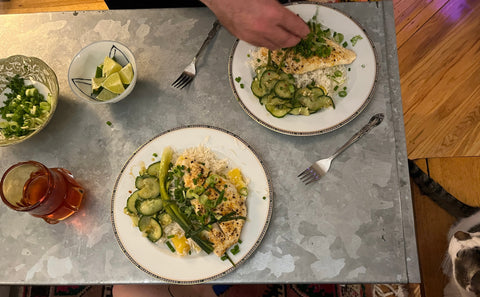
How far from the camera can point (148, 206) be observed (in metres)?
1.36

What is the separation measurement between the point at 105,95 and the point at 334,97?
3.02 ft

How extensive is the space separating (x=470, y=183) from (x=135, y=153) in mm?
1459

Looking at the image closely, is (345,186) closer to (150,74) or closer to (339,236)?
(339,236)

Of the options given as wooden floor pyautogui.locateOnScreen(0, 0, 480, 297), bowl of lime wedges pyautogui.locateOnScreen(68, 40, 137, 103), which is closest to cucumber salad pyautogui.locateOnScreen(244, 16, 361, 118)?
bowl of lime wedges pyautogui.locateOnScreen(68, 40, 137, 103)

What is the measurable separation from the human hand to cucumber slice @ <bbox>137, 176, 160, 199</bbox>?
0.61 metres

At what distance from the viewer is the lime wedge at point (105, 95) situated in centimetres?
154

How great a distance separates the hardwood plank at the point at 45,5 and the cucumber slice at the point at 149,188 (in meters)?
2.42

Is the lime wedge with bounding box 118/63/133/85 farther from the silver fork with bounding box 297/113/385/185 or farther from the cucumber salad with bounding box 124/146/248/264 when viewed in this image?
the silver fork with bounding box 297/113/385/185

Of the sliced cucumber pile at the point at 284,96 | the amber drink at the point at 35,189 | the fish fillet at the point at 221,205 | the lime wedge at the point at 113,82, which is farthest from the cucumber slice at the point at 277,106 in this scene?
the amber drink at the point at 35,189

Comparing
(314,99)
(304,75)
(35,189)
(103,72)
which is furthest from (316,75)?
(35,189)

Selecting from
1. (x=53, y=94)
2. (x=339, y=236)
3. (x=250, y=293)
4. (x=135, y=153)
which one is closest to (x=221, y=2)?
(x=135, y=153)

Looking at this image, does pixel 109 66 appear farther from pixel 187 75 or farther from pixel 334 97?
pixel 334 97

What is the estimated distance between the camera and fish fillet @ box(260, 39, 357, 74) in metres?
1.52

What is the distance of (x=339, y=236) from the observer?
138cm
